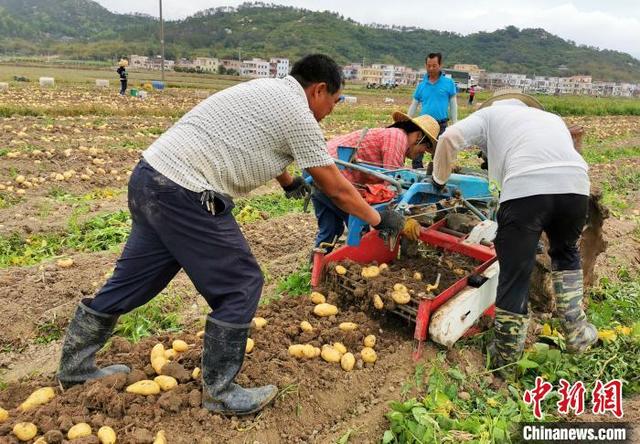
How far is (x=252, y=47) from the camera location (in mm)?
90750

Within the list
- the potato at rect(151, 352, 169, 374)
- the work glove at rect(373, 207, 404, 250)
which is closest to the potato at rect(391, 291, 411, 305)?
the work glove at rect(373, 207, 404, 250)

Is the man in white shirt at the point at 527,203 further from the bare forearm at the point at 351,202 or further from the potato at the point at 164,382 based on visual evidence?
the potato at the point at 164,382

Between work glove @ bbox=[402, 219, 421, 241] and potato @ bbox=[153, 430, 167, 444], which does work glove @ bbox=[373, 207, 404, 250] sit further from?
potato @ bbox=[153, 430, 167, 444]

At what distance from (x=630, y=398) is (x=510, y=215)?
1452 millimetres

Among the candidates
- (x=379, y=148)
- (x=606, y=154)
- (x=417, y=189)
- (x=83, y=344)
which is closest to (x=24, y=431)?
(x=83, y=344)

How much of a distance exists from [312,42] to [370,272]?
306 feet

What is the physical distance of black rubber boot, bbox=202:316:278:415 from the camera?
8.08ft

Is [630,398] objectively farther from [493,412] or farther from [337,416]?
[337,416]

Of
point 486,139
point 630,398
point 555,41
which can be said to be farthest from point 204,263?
point 555,41

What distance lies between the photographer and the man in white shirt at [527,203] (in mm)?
2912

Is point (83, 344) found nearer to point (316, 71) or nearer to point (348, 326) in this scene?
point (348, 326)

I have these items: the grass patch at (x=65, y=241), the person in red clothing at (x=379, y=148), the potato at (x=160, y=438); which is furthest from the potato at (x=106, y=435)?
the grass patch at (x=65, y=241)

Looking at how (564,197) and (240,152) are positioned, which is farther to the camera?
(564,197)

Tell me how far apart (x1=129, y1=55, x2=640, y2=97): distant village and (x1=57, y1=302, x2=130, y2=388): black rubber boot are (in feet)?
176
